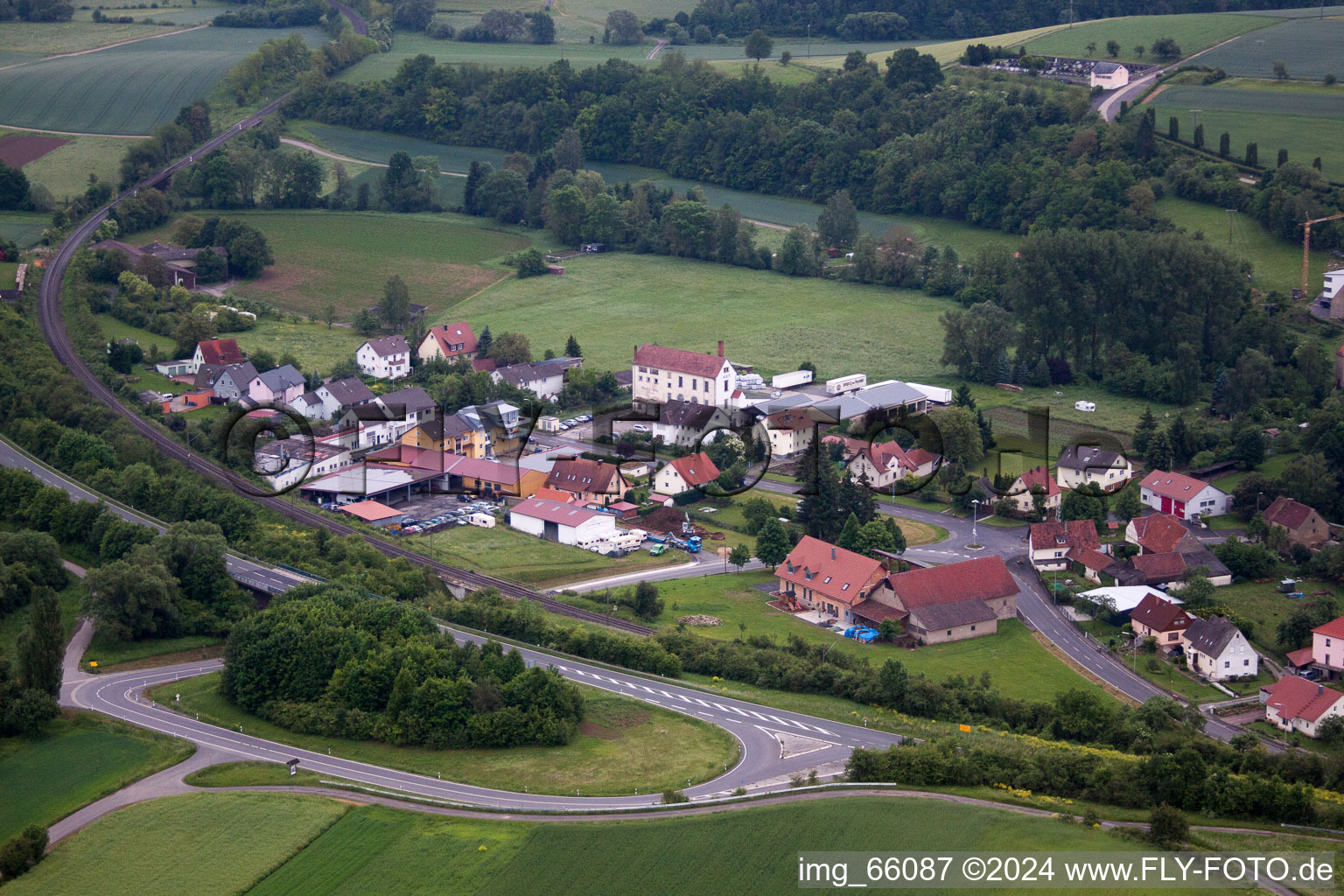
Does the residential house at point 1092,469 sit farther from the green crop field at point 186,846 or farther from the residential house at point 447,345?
the green crop field at point 186,846

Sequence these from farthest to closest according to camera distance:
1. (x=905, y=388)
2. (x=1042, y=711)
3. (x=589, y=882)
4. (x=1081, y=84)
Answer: (x=1081, y=84)
(x=905, y=388)
(x=1042, y=711)
(x=589, y=882)

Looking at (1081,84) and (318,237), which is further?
(1081,84)

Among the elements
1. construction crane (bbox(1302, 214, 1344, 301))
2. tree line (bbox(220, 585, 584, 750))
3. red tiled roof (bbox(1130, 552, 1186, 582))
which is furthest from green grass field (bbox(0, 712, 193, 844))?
construction crane (bbox(1302, 214, 1344, 301))

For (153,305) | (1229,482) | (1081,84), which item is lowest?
(1229,482)

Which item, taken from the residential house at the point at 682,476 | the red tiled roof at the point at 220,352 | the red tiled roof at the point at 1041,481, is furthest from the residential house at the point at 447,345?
the red tiled roof at the point at 1041,481

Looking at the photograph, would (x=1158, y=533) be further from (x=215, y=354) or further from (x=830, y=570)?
(x=215, y=354)

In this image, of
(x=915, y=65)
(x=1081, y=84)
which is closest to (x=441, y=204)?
(x=915, y=65)

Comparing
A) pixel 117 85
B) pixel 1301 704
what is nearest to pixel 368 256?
pixel 117 85

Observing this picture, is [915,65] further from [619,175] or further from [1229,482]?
[1229,482]
